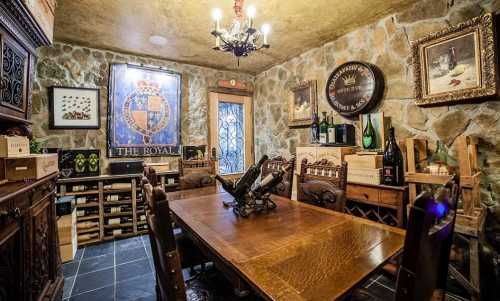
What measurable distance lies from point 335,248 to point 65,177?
3227mm

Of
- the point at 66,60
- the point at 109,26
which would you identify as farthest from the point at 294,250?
the point at 66,60

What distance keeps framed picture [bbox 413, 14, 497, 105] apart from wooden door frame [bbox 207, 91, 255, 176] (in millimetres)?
2729

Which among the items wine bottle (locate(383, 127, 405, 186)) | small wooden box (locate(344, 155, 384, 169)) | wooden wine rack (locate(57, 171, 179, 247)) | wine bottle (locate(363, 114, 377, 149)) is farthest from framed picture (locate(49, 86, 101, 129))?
wine bottle (locate(383, 127, 405, 186))

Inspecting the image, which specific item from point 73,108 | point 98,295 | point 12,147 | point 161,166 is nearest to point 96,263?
point 98,295

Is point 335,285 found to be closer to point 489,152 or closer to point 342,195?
point 342,195

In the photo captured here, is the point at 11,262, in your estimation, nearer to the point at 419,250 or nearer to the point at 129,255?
the point at 129,255

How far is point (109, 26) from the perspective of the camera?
2.58m

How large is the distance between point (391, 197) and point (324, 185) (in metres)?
0.80

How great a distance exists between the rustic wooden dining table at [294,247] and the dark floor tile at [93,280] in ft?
3.91

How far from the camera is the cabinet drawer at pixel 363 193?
216cm

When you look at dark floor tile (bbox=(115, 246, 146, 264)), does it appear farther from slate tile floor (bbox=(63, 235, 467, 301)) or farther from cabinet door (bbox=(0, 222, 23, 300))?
cabinet door (bbox=(0, 222, 23, 300))

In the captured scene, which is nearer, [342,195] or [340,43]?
[342,195]

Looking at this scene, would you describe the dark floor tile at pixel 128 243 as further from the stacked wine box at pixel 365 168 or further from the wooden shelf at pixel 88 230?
the stacked wine box at pixel 365 168

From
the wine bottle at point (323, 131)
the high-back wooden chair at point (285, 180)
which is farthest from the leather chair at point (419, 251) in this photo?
the wine bottle at point (323, 131)
